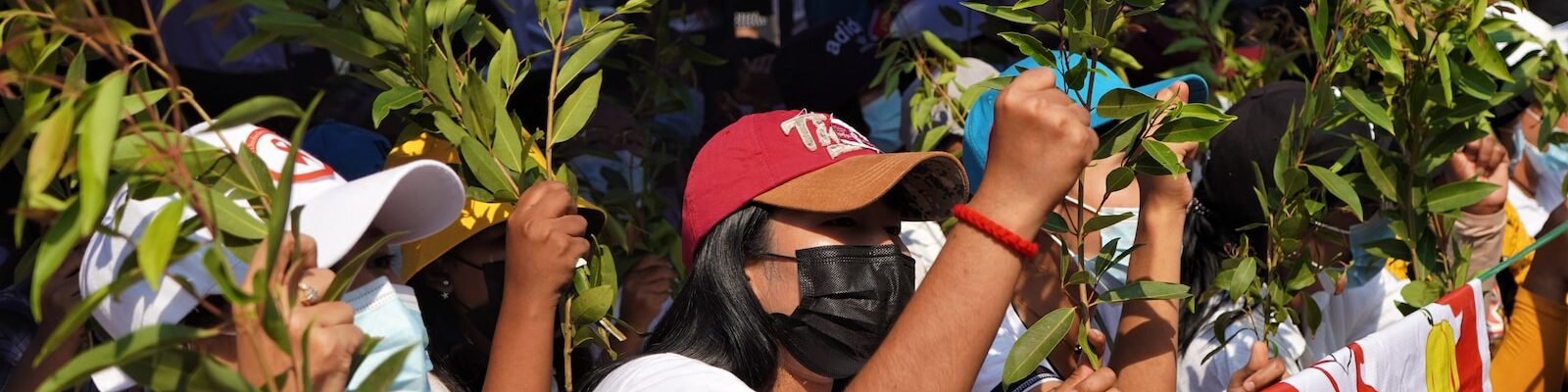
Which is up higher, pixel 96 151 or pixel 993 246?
pixel 96 151

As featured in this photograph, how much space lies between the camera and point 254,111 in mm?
1097

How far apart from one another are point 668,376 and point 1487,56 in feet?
4.90

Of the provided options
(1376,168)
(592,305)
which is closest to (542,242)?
(592,305)

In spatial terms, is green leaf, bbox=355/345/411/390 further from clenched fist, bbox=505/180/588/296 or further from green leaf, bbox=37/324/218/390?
clenched fist, bbox=505/180/588/296

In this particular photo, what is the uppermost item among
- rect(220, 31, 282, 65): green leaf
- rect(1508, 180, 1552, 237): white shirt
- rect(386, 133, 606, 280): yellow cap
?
rect(220, 31, 282, 65): green leaf

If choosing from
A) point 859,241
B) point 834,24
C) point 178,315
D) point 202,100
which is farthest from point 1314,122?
point 202,100

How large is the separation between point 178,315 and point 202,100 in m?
2.51

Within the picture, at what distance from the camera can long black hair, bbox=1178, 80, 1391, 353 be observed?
8.63 ft

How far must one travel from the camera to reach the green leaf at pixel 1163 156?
1.62 m

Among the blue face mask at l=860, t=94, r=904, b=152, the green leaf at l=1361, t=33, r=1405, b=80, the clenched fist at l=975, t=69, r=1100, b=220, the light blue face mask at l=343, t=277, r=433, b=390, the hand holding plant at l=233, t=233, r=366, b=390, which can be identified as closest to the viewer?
the hand holding plant at l=233, t=233, r=366, b=390

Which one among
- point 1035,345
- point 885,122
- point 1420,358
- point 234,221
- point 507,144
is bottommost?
point 885,122

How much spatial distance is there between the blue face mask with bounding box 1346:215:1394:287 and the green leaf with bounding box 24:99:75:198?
2.34 metres

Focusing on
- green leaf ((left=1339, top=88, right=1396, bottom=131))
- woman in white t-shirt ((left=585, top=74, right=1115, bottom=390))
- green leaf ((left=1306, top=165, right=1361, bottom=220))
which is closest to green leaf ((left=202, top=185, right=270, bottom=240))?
woman in white t-shirt ((left=585, top=74, right=1115, bottom=390))

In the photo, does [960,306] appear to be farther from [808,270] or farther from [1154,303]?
[1154,303]
